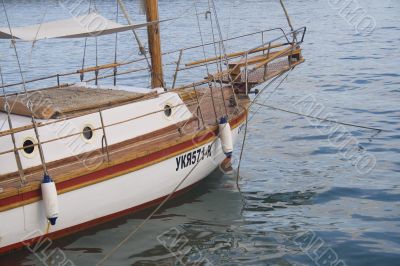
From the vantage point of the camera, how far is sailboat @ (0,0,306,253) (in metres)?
12.8

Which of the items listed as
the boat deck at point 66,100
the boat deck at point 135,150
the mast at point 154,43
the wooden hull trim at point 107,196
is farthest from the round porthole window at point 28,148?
the mast at point 154,43

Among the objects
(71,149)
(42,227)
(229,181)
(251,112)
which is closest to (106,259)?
(42,227)

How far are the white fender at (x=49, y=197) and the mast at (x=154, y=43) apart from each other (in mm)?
5370

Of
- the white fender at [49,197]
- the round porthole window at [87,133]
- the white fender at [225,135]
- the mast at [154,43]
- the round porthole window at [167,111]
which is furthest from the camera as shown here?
the mast at [154,43]

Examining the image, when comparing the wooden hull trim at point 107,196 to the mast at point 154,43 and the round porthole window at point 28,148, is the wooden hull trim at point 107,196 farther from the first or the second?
the mast at point 154,43

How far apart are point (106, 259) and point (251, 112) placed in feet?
44.8

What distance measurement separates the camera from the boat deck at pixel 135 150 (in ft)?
42.4

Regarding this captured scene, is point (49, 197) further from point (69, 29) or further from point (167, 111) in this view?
point (167, 111)

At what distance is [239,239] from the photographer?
14211 mm

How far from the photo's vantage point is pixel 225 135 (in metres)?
15.9

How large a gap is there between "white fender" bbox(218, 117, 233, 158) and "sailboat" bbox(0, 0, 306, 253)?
0.08ft

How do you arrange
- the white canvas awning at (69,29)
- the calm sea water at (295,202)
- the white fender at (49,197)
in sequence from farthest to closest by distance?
the white canvas awning at (69,29) → the calm sea water at (295,202) → the white fender at (49,197)

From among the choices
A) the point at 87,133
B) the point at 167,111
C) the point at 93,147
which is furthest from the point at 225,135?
the point at 87,133

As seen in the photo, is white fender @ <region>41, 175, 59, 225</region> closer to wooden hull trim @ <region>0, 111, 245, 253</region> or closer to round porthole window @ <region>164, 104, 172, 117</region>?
wooden hull trim @ <region>0, 111, 245, 253</region>
